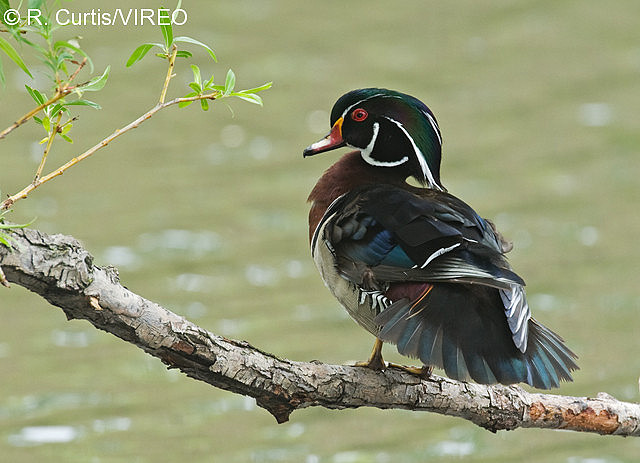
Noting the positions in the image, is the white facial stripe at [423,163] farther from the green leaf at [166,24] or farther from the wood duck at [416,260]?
the green leaf at [166,24]

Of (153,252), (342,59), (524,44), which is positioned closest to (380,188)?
(153,252)

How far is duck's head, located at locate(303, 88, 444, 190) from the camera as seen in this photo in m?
2.07

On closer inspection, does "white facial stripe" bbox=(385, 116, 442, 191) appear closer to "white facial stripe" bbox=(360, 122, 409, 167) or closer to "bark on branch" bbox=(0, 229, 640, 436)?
"white facial stripe" bbox=(360, 122, 409, 167)

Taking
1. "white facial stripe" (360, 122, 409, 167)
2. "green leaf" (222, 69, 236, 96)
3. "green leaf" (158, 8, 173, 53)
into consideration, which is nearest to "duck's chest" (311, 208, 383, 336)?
"white facial stripe" (360, 122, 409, 167)

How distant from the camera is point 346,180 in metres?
2.11

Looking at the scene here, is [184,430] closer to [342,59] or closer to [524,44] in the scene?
[342,59]

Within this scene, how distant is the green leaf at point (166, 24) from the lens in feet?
4.71

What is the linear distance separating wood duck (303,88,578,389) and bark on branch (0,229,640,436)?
0.07 meters

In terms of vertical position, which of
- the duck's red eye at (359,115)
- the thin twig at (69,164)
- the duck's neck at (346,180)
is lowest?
the thin twig at (69,164)

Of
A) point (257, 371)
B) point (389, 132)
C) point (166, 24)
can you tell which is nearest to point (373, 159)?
point (389, 132)

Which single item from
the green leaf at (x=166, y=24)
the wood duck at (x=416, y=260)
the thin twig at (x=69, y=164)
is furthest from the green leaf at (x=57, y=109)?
the wood duck at (x=416, y=260)

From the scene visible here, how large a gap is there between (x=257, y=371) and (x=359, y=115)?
63cm

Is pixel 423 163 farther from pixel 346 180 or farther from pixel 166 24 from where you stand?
pixel 166 24

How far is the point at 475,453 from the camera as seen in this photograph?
3.26 meters
